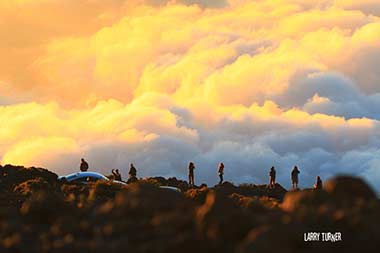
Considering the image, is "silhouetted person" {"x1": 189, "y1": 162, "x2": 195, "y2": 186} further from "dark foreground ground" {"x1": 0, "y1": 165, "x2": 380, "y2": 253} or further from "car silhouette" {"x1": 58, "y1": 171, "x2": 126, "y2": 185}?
"dark foreground ground" {"x1": 0, "y1": 165, "x2": 380, "y2": 253}

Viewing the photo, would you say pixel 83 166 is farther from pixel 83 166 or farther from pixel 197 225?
pixel 197 225

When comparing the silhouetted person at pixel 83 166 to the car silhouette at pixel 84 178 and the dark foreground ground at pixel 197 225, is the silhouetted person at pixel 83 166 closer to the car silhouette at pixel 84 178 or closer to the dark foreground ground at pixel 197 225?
the car silhouette at pixel 84 178

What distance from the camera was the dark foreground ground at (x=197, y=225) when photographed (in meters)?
15.9

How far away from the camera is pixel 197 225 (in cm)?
1662

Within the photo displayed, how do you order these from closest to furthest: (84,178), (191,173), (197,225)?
(197,225) → (84,178) → (191,173)

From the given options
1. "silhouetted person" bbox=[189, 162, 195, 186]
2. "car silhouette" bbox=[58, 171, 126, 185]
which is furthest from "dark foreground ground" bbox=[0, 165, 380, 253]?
"silhouetted person" bbox=[189, 162, 195, 186]

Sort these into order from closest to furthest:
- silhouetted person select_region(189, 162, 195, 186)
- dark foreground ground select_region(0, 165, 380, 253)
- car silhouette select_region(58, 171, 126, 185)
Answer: dark foreground ground select_region(0, 165, 380, 253)
car silhouette select_region(58, 171, 126, 185)
silhouetted person select_region(189, 162, 195, 186)

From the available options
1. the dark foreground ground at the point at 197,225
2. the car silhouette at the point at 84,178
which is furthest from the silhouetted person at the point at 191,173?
the dark foreground ground at the point at 197,225

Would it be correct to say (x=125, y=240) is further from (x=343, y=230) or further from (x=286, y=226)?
(x=343, y=230)

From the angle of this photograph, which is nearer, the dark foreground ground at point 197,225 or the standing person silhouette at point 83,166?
the dark foreground ground at point 197,225

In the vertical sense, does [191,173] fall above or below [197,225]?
above

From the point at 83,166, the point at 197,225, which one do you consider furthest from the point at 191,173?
the point at 197,225

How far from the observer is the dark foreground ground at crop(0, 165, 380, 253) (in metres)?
15.9

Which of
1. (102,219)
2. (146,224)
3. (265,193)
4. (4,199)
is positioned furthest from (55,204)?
(265,193)
